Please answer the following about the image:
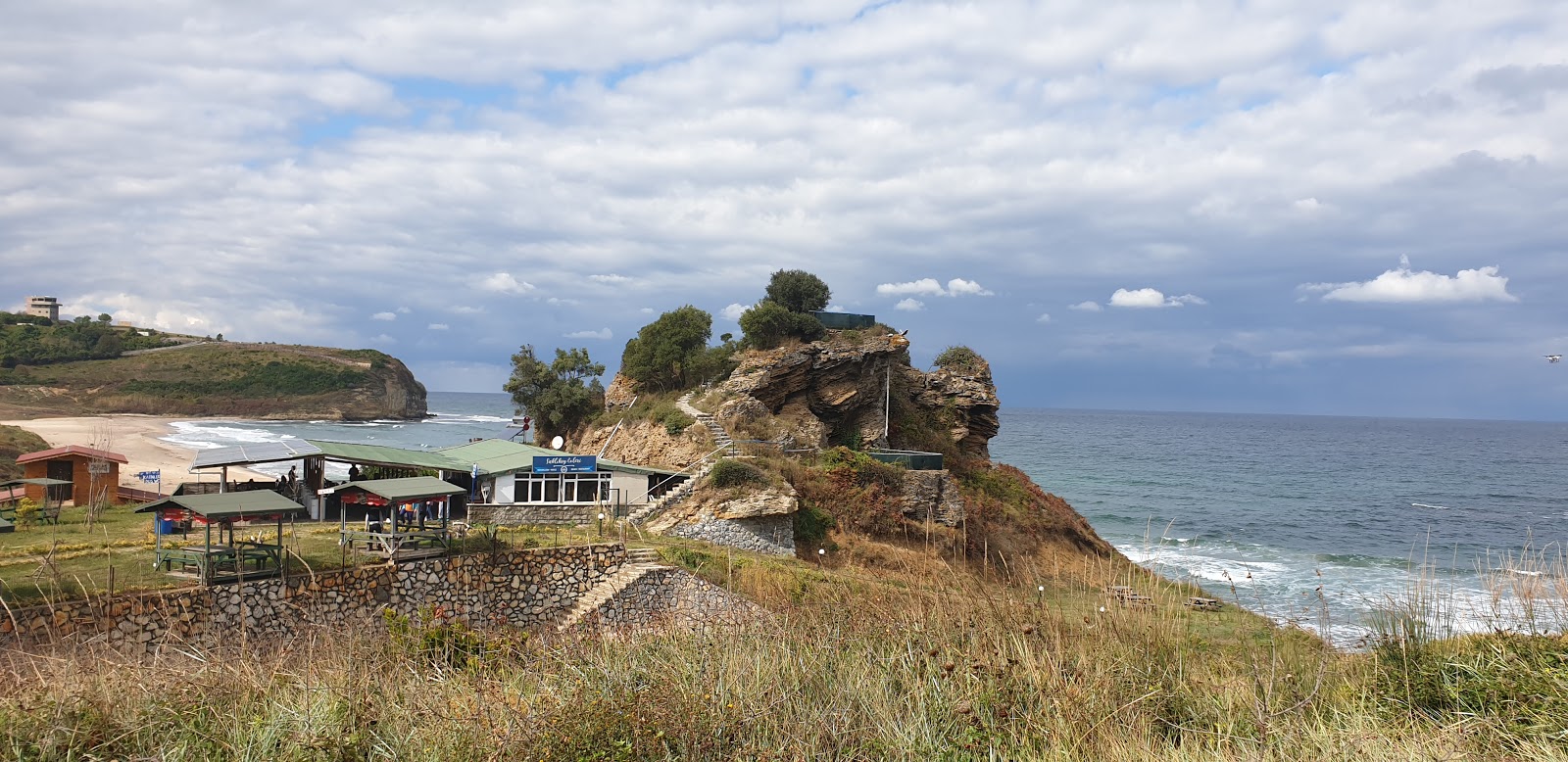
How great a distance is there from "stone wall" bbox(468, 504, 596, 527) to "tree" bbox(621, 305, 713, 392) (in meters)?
12.5

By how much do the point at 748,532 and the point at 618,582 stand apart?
21.3 feet

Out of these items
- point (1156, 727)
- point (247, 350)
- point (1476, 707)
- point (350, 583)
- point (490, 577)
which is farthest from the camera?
point (247, 350)

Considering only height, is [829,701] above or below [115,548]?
above

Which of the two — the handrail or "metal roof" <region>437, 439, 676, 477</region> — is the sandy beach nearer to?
"metal roof" <region>437, 439, 676, 477</region>

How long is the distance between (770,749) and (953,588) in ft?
11.4

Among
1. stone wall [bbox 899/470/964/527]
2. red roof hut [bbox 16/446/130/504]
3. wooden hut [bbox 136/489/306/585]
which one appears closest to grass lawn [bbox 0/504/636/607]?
wooden hut [bbox 136/489/306/585]

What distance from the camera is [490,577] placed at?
68.4 ft

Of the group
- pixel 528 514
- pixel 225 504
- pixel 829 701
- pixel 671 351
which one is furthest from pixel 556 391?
pixel 829 701

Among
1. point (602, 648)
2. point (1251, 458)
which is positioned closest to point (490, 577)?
point (602, 648)

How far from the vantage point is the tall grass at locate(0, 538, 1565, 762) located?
5836 mm

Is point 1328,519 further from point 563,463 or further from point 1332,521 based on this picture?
point 563,463

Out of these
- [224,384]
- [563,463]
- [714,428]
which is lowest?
[563,463]

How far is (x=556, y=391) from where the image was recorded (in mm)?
42656

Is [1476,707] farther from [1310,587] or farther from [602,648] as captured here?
[1310,587]
